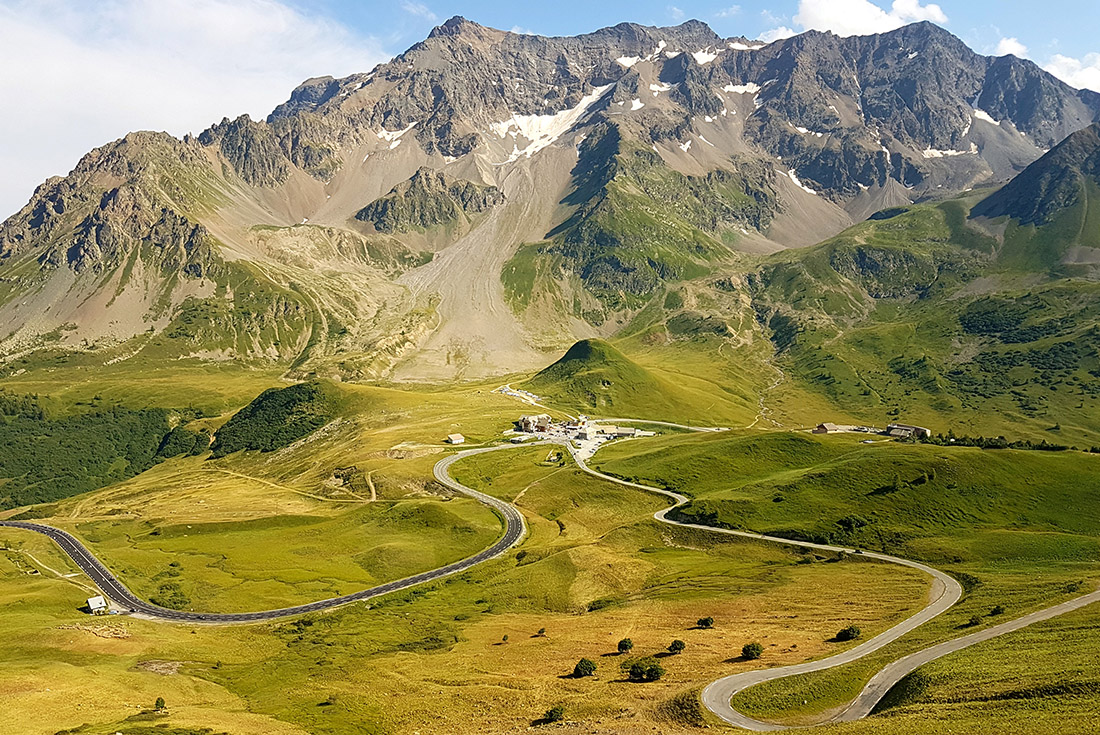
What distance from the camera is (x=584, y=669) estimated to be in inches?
3497

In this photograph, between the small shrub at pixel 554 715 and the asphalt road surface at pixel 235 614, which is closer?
the small shrub at pixel 554 715

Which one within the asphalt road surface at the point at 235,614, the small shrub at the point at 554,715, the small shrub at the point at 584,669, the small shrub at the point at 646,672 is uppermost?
the small shrub at the point at 554,715

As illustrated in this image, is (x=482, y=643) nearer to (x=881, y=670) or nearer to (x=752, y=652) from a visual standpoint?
(x=752, y=652)

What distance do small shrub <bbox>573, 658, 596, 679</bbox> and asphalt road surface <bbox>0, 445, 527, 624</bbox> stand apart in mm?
64061

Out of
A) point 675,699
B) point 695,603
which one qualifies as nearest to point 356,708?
point 675,699

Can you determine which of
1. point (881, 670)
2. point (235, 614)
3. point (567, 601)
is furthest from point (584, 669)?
point (235, 614)

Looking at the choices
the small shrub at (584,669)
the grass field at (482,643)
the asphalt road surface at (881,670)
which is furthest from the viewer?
the small shrub at (584,669)

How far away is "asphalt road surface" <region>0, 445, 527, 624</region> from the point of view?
127812mm

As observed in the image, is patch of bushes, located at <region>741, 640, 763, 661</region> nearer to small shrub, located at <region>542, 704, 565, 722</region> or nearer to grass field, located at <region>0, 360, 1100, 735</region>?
grass field, located at <region>0, 360, 1100, 735</region>

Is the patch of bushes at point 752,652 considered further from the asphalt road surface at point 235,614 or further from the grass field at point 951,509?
the asphalt road surface at point 235,614

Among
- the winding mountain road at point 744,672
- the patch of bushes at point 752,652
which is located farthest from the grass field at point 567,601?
the winding mountain road at point 744,672

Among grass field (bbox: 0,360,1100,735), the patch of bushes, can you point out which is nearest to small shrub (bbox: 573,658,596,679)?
grass field (bbox: 0,360,1100,735)

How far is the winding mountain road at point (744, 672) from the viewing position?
74.6 m

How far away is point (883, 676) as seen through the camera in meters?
77.6
